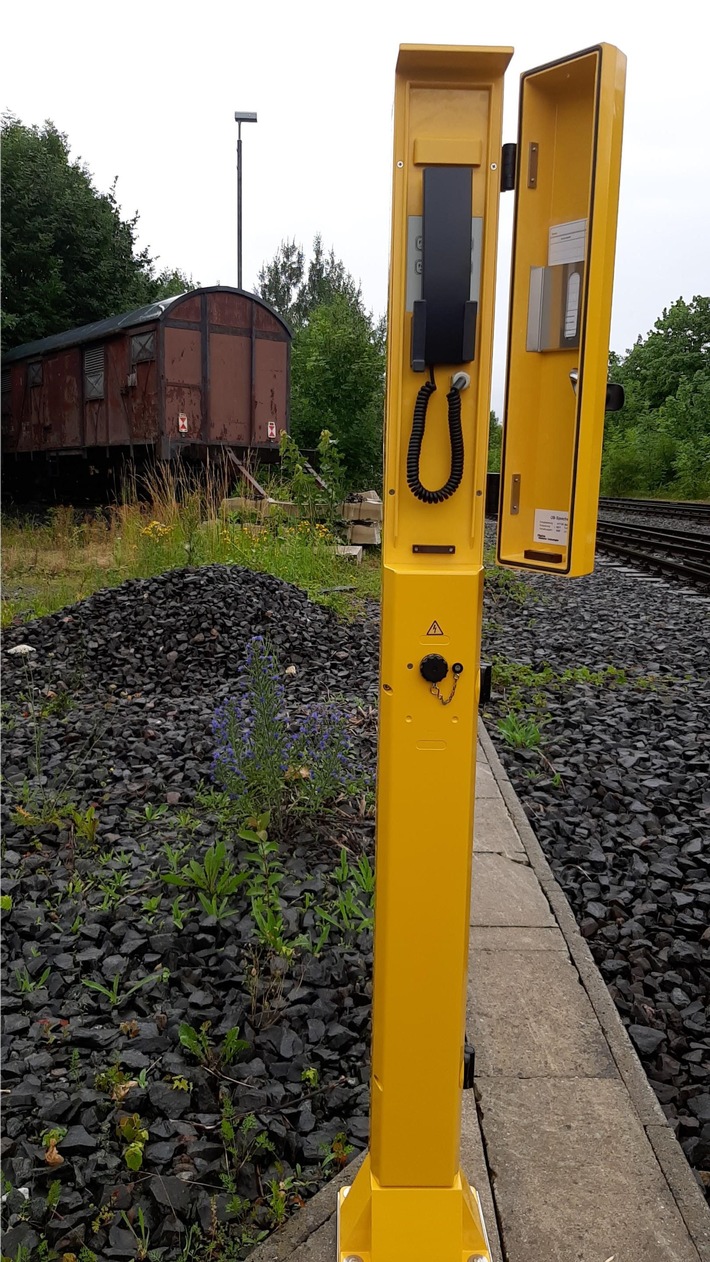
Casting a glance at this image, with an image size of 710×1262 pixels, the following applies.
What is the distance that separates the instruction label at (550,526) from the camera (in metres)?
1.57

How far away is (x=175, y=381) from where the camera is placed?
527 inches

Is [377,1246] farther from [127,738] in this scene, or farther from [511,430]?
[127,738]

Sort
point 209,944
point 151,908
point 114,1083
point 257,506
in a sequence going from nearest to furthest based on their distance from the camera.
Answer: point 114,1083 → point 209,944 → point 151,908 → point 257,506

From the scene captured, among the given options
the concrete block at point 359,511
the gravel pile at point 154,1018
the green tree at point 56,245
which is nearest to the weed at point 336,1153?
the gravel pile at point 154,1018

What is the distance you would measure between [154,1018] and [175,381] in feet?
40.5

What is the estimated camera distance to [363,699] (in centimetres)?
509

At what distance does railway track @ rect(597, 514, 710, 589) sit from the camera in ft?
34.9

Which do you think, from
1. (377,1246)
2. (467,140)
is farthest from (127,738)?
(467,140)

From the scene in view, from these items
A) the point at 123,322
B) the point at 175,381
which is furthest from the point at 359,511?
the point at 123,322

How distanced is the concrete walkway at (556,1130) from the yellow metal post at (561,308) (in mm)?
1353

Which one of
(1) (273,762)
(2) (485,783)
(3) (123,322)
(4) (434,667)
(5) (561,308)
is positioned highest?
(3) (123,322)

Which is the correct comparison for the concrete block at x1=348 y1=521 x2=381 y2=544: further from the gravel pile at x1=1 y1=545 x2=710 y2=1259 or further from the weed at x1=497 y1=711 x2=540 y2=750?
the weed at x1=497 y1=711 x2=540 y2=750

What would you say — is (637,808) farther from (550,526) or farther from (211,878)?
(550,526)

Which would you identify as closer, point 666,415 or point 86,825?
point 86,825
